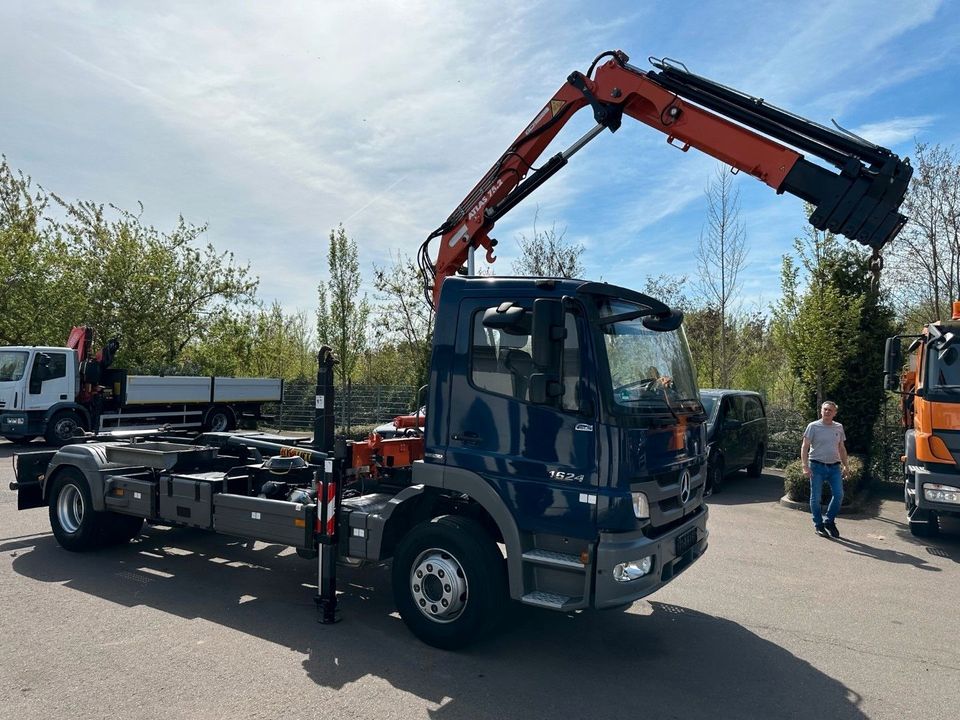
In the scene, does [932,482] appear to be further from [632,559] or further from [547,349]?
[547,349]

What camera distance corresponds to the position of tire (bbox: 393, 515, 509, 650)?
4.77 meters

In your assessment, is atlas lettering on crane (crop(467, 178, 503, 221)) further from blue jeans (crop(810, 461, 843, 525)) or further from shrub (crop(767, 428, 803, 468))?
shrub (crop(767, 428, 803, 468))

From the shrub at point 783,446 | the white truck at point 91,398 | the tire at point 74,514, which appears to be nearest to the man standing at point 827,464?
the shrub at point 783,446

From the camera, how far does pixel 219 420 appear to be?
A: 2038 cm

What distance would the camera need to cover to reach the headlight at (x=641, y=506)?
→ 457 centimetres

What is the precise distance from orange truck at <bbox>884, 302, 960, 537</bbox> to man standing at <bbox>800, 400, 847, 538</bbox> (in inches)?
33.6

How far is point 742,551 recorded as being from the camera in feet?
27.0

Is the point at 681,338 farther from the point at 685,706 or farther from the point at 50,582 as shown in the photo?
the point at 50,582

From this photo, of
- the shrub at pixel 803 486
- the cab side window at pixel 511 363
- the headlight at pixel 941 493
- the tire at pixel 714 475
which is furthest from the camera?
the tire at pixel 714 475

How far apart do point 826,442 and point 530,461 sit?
6231 mm

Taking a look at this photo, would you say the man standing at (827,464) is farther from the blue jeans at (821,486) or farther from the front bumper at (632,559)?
the front bumper at (632,559)

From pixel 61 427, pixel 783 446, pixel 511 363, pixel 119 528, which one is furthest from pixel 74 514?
pixel 783 446

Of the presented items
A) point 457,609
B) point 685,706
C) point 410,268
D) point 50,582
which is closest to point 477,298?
point 457,609

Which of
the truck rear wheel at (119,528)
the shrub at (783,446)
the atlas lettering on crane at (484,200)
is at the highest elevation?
the atlas lettering on crane at (484,200)
